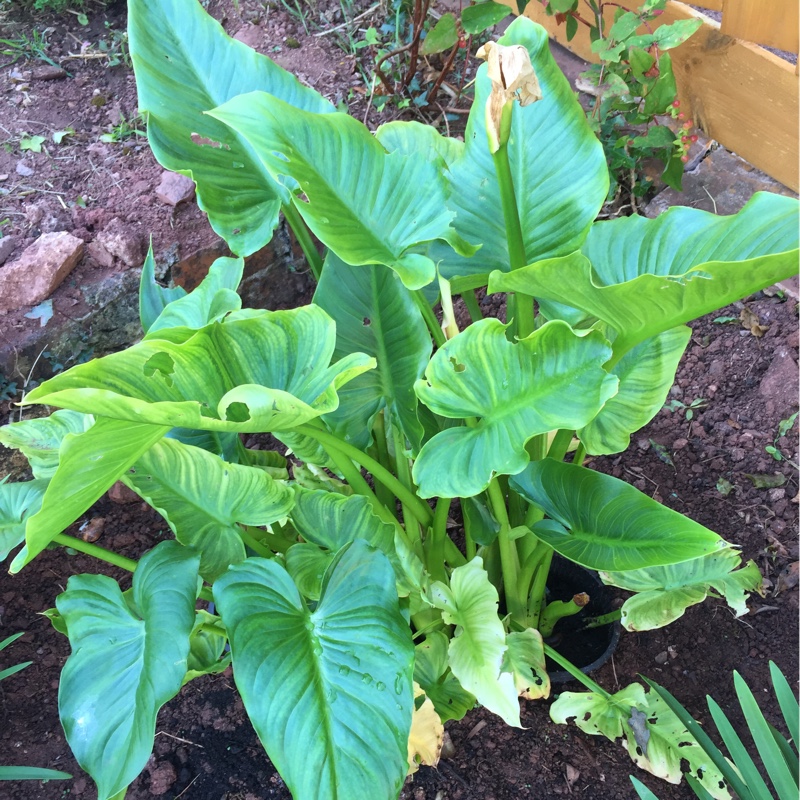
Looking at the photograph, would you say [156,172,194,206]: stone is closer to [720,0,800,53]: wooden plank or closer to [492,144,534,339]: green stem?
[492,144,534,339]: green stem

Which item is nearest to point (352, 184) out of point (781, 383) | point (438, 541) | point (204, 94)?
point (204, 94)

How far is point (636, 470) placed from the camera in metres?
1.61

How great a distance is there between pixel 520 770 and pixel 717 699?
1.29ft

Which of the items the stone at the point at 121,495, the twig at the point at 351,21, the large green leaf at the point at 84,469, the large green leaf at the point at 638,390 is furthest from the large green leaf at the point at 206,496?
the twig at the point at 351,21

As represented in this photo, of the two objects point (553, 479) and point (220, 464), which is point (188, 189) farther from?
point (553, 479)

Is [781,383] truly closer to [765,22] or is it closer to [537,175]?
[765,22]

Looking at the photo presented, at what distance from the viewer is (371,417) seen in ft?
3.64

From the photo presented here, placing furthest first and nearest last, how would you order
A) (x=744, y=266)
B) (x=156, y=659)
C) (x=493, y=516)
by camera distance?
(x=493, y=516) < (x=156, y=659) < (x=744, y=266)

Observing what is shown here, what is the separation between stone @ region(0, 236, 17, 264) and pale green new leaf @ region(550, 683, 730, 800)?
150cm

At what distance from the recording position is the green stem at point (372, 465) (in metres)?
0.91

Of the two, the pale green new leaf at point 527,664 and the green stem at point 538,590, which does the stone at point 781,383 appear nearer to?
the green stem at point 538,590

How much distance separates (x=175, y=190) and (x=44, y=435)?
3.00 ft

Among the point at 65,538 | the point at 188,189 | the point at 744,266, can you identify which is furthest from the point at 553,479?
the point at 188,189

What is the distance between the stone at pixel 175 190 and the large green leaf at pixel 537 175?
3.11ft
